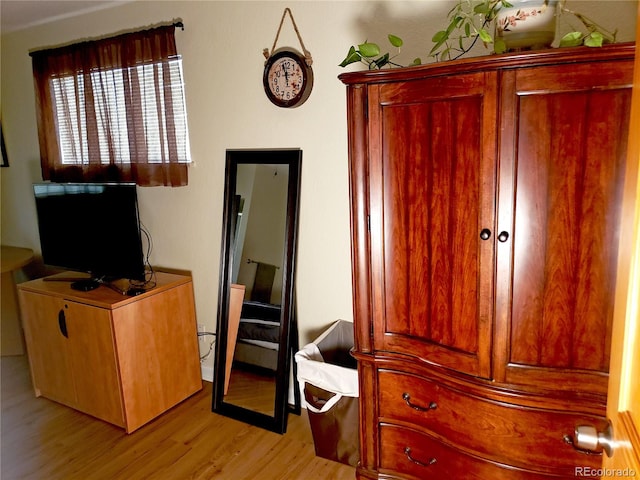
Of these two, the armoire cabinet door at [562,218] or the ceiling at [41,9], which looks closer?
the armoire cabinet door at [562,218]

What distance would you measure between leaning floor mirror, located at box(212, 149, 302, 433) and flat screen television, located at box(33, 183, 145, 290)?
1.66 ft

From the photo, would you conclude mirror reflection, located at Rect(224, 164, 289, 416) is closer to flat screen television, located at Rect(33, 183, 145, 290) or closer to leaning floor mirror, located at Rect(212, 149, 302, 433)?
leaning floor mirror, located at Rect(212, 149, 302, 433)

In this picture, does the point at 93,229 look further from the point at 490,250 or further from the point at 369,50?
the point at 490,250

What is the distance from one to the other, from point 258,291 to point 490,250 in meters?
1.47

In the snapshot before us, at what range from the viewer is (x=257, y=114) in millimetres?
2533

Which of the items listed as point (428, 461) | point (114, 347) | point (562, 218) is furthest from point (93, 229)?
point (562, 218)

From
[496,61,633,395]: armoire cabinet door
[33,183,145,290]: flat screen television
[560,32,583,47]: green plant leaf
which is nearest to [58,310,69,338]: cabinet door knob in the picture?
[33,183,145,290]: flat screen television

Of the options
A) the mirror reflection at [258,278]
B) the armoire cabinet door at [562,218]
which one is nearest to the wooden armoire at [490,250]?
the armoire cabinet door at [562,218]

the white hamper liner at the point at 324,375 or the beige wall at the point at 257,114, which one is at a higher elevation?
the beige wall at the point at 257,114

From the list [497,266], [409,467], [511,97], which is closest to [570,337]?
[497,266]

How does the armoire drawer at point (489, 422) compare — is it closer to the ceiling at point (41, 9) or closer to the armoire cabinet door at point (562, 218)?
the armoire cabinet door at point (562, 218)

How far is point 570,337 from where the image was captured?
1.40 metres

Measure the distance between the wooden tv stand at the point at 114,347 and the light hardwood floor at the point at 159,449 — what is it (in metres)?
0.11

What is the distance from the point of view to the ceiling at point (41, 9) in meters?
2.86
